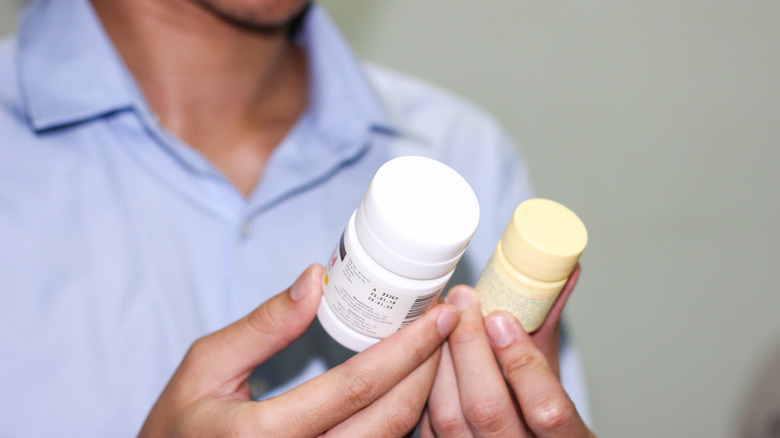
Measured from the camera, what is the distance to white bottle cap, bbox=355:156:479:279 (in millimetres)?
347

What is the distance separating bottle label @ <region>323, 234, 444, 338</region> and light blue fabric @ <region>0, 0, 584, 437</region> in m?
0.13

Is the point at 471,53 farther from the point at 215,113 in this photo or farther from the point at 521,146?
the point at 215,113

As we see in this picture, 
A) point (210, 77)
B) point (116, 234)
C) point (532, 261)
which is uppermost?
point (532, 261)

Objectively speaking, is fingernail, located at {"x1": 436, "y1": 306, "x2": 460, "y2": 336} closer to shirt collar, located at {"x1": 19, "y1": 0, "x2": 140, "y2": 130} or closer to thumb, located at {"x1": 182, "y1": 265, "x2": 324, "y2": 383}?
thumb, located at {"x1": 182, "y1": 265, "x2": 324, "y2": 383}

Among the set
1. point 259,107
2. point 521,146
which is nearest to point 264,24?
point 259,107

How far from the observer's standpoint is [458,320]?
420 millimetres

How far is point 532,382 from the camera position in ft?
1.39

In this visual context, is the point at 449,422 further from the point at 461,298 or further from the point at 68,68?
the point at 68,68

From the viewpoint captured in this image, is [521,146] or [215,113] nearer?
[215,113]

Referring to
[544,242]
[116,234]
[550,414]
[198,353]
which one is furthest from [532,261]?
[116,234]

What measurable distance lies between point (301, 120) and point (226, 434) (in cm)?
46

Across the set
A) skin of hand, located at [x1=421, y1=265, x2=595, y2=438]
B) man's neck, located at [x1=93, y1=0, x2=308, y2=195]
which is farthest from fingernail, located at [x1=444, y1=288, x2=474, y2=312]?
man's neck, located at [x1=93, y1=0, x2=308, y2=195]

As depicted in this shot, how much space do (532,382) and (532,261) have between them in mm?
99

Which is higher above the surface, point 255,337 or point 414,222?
point 414,222
